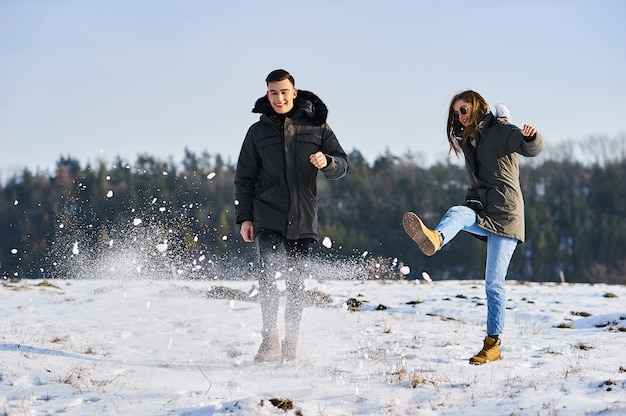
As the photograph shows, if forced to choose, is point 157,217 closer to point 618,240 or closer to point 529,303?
point 529,303

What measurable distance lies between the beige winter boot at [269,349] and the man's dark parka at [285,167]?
836mm

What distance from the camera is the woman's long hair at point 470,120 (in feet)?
17.1

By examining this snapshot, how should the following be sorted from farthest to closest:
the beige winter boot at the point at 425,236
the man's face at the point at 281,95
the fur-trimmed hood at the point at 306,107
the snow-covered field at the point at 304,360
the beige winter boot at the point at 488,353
Answer: the fur-trimmed hood at the point at 306,107 < the man's face at the point at 281,95 < the beige winter boot at the point at 488,353 < the beige winter boot at the point at 425,236 < the snow-covered field at the point at 304,360

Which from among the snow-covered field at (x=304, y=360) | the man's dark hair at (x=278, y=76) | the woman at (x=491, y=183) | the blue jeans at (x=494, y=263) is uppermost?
the man's dark hair at (x=278, y=76)

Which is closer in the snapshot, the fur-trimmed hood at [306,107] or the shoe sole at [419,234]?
the shoe sole at [419,234]

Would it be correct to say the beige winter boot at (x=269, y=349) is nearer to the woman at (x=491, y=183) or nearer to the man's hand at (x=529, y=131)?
the woman at (x=491, y=183)

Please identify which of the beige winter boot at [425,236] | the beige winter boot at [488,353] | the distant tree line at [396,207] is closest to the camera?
the beige winter boot at [425,236]

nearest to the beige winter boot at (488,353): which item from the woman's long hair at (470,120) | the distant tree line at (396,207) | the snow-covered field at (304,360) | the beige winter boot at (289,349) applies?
the snow-covered field at (304,360)

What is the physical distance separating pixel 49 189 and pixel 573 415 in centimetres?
8269

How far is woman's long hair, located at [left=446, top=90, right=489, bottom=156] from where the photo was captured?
5.20 meters

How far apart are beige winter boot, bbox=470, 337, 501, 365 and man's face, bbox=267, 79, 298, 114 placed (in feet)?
8.33

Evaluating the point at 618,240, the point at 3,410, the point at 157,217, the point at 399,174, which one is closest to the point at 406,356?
the point at 3,410

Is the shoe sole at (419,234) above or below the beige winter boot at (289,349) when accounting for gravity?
above

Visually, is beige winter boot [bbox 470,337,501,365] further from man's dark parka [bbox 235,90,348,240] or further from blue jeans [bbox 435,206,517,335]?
man's dark parka [bbox 235,90,348,240]
